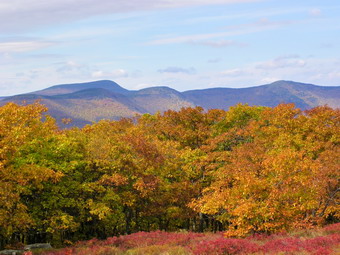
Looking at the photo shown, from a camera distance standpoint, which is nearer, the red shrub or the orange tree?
the red shrub

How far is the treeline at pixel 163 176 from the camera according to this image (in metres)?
27.0

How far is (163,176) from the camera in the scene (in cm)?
4503

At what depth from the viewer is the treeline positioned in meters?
27.0

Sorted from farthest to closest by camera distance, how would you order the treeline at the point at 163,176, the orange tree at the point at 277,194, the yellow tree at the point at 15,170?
1. the treeline at the point at 163,176
2. the orange tree at the point at 277,194
3. the yellow tree at the point at 15,170

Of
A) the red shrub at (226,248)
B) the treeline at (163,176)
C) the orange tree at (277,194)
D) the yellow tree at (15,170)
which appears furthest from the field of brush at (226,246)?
the yellow tree at (15,170)

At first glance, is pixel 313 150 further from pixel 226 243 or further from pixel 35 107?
pixel 35 107

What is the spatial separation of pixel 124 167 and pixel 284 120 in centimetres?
2509

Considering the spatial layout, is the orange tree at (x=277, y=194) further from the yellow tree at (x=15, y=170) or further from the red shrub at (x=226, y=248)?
the yellow tree at (x=15, y=170)

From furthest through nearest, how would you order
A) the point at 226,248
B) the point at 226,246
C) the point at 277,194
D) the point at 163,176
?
the point at 163,176, the point at 277,194, the point at 226,246, the point at 226,248

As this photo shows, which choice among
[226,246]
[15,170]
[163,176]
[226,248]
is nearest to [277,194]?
[226,246]

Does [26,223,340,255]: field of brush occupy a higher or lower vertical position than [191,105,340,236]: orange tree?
lower

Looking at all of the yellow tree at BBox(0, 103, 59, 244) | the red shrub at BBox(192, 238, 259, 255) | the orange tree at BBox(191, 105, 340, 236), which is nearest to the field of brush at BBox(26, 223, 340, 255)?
the red shrub at BBox(192, 238, 259, 255)

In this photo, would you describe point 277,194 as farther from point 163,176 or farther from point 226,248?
point 163,176

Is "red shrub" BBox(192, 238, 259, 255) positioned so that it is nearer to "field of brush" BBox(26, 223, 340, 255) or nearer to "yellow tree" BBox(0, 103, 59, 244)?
"field of brush" BBox(26, 223, 340, 255)
